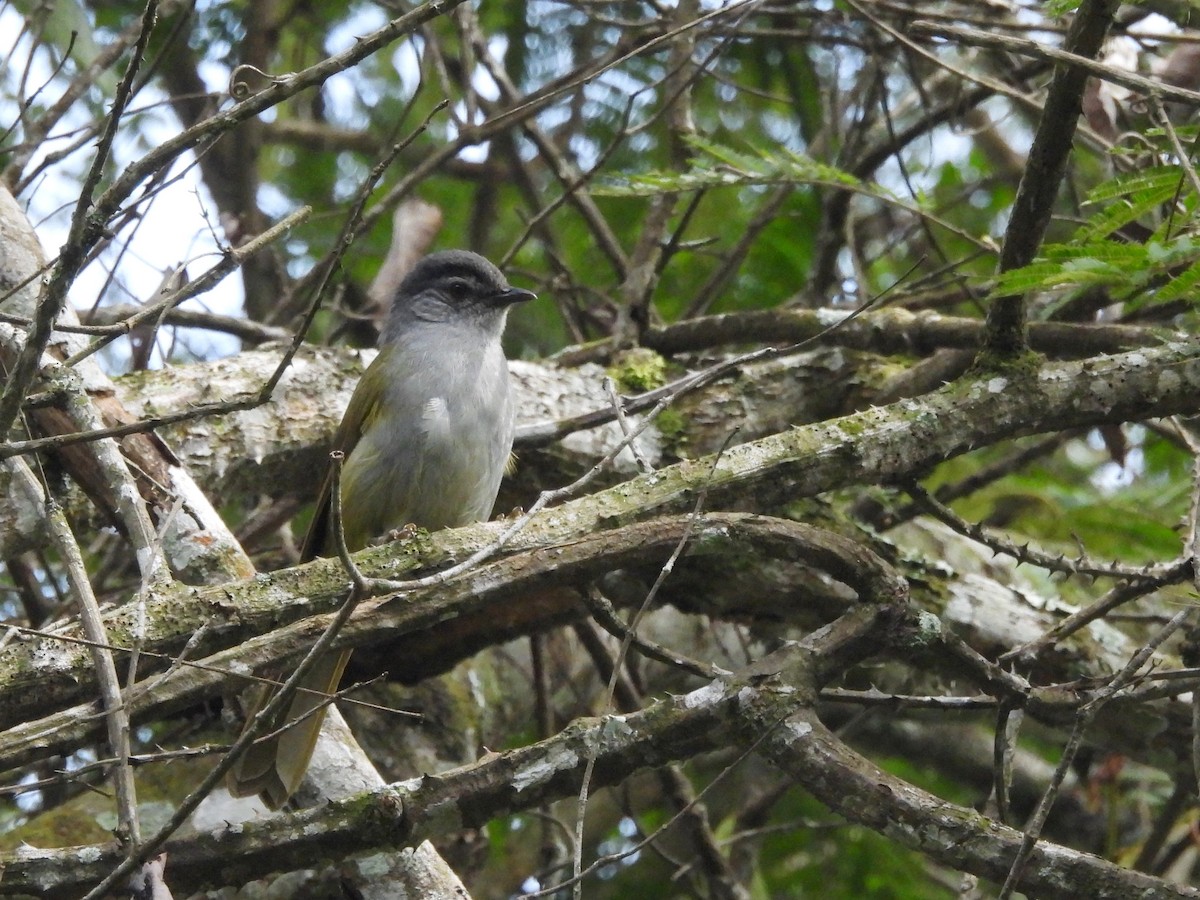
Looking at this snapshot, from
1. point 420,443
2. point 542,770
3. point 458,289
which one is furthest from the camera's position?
point 458,289

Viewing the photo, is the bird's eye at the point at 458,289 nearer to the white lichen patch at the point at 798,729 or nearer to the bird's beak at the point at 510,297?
the bird's beak at the point at 510,297

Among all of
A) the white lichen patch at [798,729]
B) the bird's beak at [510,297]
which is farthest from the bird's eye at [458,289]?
the white lichen patch at [798,729]

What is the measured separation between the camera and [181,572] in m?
4.31

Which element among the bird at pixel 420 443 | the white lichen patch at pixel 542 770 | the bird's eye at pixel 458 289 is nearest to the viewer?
the white lichen patch at pixel 542 770

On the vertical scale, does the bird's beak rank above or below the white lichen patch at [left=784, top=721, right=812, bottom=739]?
above

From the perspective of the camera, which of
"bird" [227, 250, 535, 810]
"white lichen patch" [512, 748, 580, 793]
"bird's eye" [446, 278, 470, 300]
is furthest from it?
"bird's eye" [446, 278, 470, 300]

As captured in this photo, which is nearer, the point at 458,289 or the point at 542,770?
the point at 542,770

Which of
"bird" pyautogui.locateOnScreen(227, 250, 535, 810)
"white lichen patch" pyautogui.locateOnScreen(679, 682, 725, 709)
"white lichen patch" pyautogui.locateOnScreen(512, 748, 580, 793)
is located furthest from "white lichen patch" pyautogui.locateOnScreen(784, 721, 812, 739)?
"bird" pyautogui.locateOnScreen(227, 250, 535, 810)

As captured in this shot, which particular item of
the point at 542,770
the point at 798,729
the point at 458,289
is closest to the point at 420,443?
the point at 458,289

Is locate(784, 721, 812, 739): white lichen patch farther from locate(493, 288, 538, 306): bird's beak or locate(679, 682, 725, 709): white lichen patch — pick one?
locate(493, 288, 538, 306): bird's beak

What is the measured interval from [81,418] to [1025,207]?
2.79 metres

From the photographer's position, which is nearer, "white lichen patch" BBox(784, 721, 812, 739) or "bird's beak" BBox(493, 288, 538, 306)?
"white lichen patch" BBox(784, 721, 812, 739)

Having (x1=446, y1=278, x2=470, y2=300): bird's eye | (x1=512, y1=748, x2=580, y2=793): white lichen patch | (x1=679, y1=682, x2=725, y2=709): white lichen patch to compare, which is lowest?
(x1=512, y1=748, x2=580, y2=793): white lichen patch

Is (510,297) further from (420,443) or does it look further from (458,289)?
(420,443)
